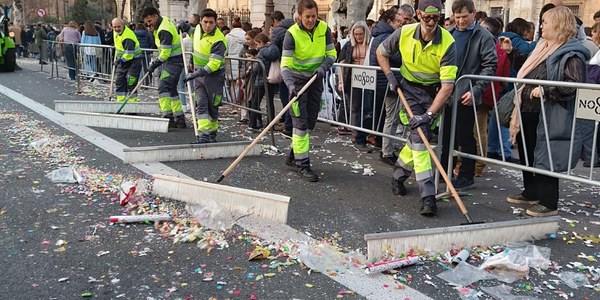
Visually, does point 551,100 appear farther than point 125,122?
No

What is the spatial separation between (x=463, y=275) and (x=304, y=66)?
311 centimetres

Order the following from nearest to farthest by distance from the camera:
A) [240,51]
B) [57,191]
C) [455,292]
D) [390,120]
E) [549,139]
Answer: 1. [455,292]
2. [549,139]
3. [57,191]
4. [390,120]
5. [240,51]

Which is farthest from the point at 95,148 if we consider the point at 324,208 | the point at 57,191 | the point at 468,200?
the point at 468,200

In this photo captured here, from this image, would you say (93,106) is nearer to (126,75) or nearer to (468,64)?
(126,75)

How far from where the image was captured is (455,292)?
3.51m

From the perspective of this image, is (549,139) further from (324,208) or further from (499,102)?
(324,208)

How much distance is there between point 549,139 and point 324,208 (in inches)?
82.1

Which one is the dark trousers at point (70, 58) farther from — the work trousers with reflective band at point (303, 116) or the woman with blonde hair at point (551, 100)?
the woman with blonde hair at point (551, 100)

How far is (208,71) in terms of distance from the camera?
7.25 metres

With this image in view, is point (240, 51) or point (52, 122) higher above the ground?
point (240, 51)

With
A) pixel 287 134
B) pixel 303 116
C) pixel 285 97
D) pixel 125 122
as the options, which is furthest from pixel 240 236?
pixel 285 97

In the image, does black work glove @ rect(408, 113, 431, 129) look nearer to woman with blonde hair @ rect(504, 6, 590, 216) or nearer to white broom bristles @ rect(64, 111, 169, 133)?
woman with blonde hair @ rect(504, 6, 590, 216)

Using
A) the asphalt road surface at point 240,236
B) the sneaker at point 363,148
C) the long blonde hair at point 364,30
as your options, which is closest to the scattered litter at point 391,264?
the asphalt road surface at point 240,236

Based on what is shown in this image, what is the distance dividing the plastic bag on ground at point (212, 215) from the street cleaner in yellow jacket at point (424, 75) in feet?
5.61
